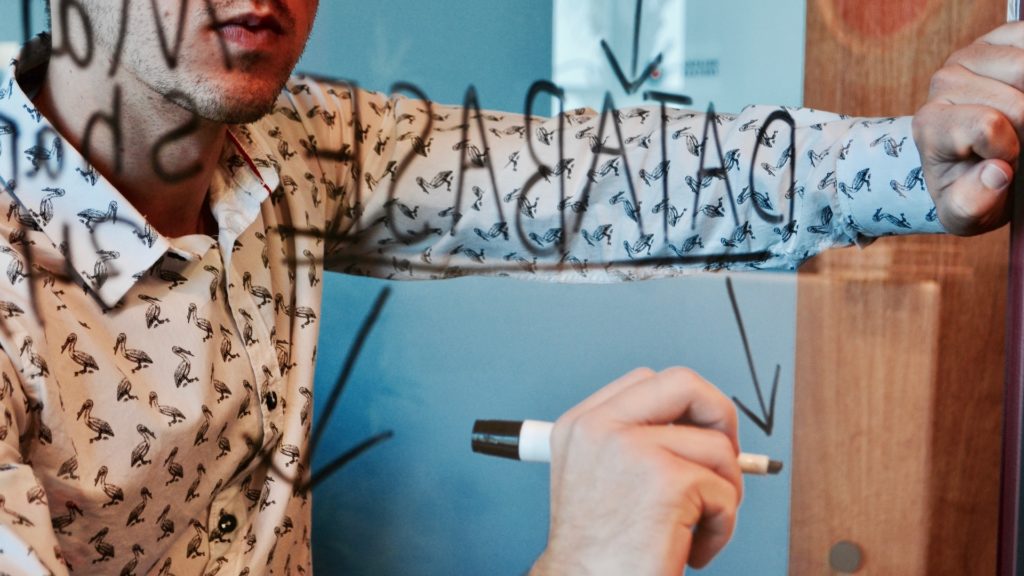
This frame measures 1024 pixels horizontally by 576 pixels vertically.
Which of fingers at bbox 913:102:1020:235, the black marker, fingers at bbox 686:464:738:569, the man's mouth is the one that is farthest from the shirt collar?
fingers at bbox 913:102:1020:235

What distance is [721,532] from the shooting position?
0.45 m

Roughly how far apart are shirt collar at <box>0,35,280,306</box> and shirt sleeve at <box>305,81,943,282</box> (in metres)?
0.15

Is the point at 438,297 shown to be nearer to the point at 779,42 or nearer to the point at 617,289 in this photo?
the point at 617,289

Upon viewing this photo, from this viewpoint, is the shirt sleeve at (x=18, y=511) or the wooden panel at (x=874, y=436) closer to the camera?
the shirt sleeve at (x=18, y=511)

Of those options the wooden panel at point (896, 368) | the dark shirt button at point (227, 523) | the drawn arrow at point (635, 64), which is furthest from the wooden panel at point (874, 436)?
the dark shirt button at point (227, 523)

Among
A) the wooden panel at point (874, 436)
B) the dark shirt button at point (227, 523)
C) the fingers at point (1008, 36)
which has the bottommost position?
the dark shirt button at point (227, 523)

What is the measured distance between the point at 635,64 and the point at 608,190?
104 mm

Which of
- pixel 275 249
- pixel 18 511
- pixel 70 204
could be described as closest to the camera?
pixel 18 511

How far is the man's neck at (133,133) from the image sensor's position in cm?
57

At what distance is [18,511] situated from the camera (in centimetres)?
42

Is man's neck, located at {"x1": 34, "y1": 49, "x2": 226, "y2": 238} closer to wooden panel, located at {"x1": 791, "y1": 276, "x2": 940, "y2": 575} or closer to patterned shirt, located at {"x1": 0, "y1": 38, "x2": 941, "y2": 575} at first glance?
patterned shirt, located at {"x1": 0, "y1": 38, "x2": 941, "y2": 575}

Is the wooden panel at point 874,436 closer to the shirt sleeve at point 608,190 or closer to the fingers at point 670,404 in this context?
the shirt sleeve at point 608,190

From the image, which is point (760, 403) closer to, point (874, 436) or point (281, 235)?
point (874, 436)

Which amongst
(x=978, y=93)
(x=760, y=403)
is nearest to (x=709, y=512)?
(x=760, y=403)
